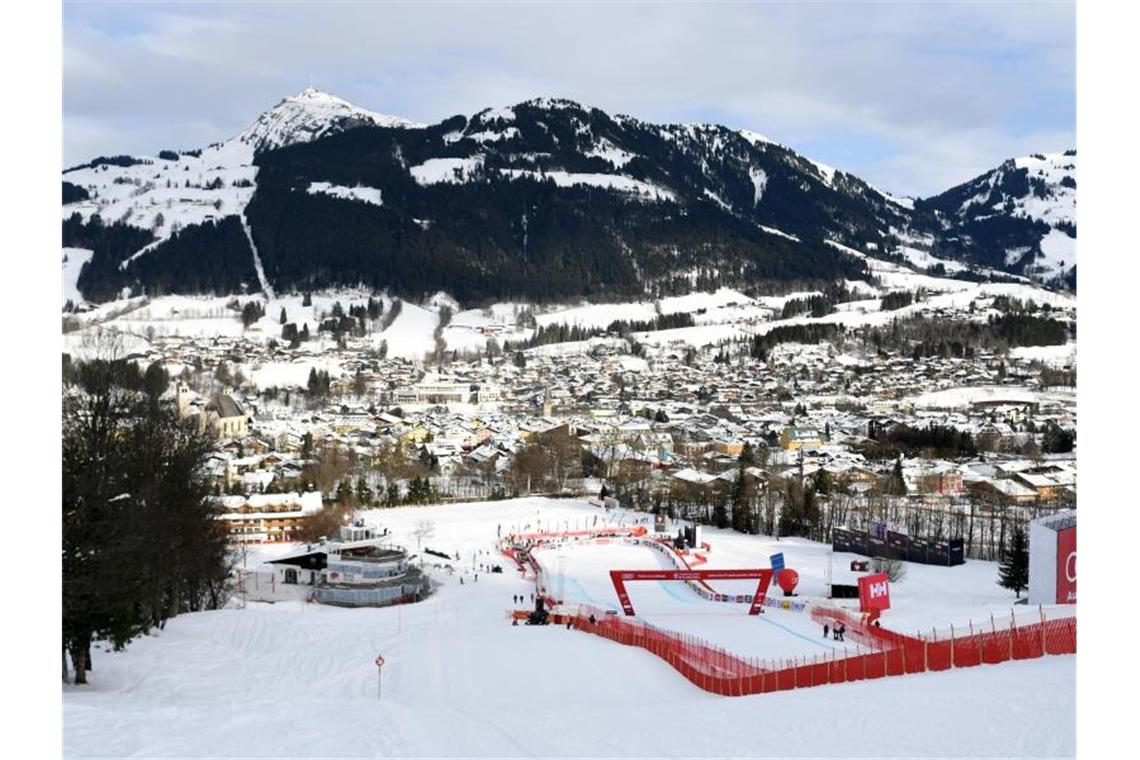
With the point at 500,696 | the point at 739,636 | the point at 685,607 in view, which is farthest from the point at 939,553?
the point at 500,696

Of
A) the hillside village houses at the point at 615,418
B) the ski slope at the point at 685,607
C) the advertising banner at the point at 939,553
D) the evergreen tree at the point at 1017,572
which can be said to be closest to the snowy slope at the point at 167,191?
the hillside village houses at the point at 615,418

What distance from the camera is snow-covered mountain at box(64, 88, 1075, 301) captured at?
118 meters

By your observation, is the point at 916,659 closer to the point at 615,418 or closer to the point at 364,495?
the point at 364,495

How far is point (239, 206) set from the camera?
13750cm

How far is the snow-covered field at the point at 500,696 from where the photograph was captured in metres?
8.08

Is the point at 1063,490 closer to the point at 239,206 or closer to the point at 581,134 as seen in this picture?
the point at 239,206

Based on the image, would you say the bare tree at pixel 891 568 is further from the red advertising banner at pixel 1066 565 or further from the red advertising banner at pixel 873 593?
the red advertising banner at pixel 1066 565

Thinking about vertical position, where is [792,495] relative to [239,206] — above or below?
below

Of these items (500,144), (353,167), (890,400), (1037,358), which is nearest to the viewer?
(890,400)

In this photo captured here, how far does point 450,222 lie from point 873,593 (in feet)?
406

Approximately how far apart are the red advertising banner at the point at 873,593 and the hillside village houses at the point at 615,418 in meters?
19.2

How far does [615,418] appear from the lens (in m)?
60.8

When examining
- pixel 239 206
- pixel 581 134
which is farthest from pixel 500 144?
pixel 239 206
